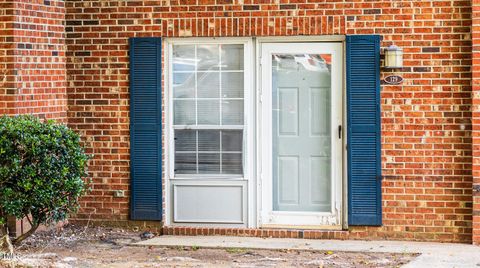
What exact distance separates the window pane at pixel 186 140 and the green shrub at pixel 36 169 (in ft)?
5.72

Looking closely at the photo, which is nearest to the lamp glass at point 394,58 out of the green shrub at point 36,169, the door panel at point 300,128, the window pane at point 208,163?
the door panel at point 300,128

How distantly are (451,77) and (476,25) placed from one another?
0.66m

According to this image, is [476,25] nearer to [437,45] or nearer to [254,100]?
[437,45]

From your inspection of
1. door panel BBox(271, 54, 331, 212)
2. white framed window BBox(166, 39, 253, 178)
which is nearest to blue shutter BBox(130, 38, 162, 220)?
white framed window BBox(166, 39, 253, 178)

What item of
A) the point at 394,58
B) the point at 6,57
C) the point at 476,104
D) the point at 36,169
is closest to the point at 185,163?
the point at 36,169

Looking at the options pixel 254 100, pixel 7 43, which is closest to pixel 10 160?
pixel 7 43

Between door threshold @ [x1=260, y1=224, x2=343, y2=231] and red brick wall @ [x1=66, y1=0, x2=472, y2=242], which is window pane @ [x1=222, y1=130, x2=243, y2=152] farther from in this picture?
red brick wall @ [x1=66, y1=0, x2=472, y2=242]

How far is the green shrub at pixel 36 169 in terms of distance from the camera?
9844 mm

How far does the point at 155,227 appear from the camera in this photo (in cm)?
1182

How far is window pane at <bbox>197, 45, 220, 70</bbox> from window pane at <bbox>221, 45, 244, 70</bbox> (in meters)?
0.08

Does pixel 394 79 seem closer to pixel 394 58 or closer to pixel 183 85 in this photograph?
pixel 394 58

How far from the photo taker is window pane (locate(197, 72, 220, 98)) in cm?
1173

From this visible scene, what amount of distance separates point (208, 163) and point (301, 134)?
46.2 inches

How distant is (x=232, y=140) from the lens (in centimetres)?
1172
